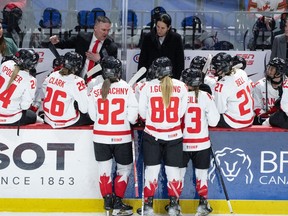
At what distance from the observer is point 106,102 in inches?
217

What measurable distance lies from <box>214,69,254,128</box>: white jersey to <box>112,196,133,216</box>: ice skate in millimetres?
967

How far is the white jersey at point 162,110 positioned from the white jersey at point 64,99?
1.51ft

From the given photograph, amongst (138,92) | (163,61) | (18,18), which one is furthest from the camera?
(18,18)

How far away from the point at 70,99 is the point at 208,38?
257 centimetres

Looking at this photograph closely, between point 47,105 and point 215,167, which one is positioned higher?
point 47,105

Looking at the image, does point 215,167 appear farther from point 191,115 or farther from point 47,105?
point 47,105

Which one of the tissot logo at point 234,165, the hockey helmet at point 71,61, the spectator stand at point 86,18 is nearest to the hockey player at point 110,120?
the hockey helmet at point 71,61

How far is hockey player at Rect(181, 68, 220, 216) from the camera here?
556 centimetres

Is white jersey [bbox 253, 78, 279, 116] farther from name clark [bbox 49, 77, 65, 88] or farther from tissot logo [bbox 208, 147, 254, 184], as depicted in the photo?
name clark [bbox 49, 77, 65, 88]

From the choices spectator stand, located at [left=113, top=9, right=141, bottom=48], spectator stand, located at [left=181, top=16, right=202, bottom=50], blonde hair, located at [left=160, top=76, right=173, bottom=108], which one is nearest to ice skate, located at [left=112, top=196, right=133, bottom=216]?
blonde hair, located at [left=160, top=76, right=173, bottom=108]

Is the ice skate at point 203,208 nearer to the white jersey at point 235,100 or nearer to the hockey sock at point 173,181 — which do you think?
the hockey sock at point 173,181

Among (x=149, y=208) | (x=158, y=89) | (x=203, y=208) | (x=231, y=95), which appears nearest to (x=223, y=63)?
(x=231, y=95)

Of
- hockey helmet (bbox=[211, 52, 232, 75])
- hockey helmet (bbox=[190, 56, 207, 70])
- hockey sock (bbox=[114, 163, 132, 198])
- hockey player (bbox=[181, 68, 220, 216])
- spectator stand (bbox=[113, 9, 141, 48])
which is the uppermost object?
spectator stand (bbox=[113, 9, 141, 48])

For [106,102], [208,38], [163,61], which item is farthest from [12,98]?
[208,38]
